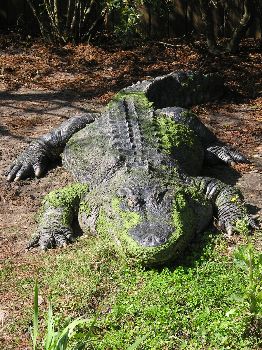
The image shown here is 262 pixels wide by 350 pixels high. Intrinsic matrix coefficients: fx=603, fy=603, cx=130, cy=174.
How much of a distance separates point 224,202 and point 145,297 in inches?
62.8

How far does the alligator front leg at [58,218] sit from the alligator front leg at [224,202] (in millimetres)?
1197

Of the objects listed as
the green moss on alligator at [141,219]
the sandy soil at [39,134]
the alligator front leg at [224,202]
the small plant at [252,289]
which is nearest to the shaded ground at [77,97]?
the sandy soil at [39,134]

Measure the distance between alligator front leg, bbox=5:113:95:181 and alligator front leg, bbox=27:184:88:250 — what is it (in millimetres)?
964

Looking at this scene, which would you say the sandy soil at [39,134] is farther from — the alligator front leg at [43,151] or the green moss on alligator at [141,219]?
the green moss on alligator at [141,219]

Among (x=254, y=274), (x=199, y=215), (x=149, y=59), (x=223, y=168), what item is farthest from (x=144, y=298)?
(x=149, y=59)

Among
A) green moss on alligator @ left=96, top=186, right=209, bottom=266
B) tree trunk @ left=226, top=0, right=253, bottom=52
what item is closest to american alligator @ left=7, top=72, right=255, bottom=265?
green moss on alligator @ left=96, top=186, right=209, bottom=266

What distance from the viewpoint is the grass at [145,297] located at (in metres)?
4.05

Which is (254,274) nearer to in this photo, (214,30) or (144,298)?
(144,298)

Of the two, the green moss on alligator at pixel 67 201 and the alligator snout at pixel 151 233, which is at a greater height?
the alligator snout at pixel 151 233

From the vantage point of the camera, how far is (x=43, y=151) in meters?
7.15

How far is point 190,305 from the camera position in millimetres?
4363

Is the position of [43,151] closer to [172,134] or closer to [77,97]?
[172,134]

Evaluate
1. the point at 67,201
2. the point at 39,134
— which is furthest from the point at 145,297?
the point at 39,134

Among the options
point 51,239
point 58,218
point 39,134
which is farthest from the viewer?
point 39,134
